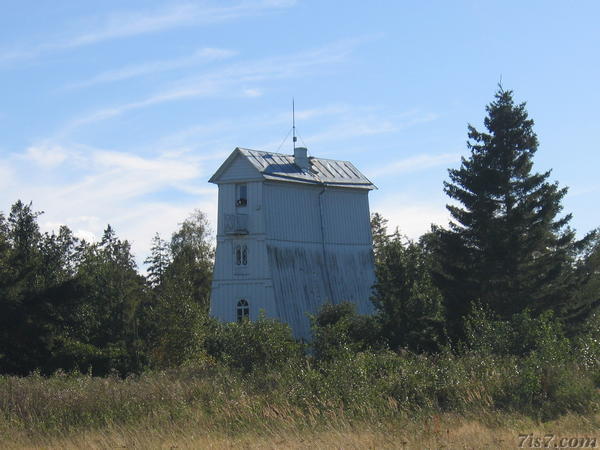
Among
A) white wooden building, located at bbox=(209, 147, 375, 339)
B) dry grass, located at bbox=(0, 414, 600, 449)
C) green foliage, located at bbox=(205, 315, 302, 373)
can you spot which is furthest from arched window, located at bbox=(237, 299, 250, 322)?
dry grass, located at bbox=(0, 414, 600, 449)

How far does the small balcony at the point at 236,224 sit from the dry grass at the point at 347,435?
1098 inches

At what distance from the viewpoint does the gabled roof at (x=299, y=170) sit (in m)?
47.3

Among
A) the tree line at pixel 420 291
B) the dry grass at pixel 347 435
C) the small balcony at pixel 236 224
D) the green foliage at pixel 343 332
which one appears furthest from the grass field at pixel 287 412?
the small balcony at pixel 236 224

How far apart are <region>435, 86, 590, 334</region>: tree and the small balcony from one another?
9.94m

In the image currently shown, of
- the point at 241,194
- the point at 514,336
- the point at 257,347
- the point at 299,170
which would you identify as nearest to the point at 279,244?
the point at 241,194

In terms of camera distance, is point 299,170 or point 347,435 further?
point 299,170

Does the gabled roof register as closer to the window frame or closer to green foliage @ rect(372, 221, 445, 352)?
the window frame

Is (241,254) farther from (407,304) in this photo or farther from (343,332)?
(343,332)

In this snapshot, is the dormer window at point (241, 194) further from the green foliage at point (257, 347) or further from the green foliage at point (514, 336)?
the green foliage at point (514, 336)

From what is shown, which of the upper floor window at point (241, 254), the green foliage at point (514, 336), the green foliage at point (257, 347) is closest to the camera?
the green foliage at point (514, 336)

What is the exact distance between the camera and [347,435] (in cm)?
1683

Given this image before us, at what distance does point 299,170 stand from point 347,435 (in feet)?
109

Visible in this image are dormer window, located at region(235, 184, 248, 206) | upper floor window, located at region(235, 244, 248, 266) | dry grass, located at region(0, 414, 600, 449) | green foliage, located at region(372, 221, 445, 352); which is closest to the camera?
dry grass, located at region(0, 414, 600, 449)

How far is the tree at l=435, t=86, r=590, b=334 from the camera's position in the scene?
1598 inches
